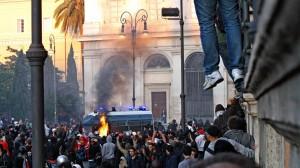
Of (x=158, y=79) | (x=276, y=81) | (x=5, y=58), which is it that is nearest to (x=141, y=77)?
(x=158, y=79)

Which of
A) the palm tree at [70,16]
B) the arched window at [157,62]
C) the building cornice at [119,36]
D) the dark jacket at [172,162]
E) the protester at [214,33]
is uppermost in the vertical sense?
the palm tree at [70,16]

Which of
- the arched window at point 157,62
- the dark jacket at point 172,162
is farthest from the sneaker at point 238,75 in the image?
the arched window at point 157,62

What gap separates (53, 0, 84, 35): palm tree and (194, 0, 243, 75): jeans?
2538 inches

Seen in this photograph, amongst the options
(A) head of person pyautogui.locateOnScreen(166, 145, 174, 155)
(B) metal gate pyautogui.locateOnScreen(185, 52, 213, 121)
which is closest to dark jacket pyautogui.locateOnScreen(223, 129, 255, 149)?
(A) head of person pyautogui.locateOnScreen(166, 145, 174, 155)

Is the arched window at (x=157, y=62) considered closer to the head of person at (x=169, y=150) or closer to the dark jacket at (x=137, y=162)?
the dark jacket at (x=137, y=162)

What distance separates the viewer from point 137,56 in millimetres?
73750

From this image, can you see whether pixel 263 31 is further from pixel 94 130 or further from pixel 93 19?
pixel 93 19

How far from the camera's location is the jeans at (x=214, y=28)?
5.06 meters

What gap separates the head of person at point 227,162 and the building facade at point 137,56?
2735 inches

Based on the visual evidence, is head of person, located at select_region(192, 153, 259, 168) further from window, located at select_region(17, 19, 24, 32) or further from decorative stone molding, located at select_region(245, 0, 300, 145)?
window, located at select_region(17, 19, 24, 32)

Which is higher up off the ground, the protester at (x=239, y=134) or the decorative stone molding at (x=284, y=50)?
the decorative stone molding at (x=284, y=50)

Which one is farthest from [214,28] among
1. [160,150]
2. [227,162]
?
[160,150]

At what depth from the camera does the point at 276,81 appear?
68.4 inches

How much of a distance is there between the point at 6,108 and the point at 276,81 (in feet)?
247
